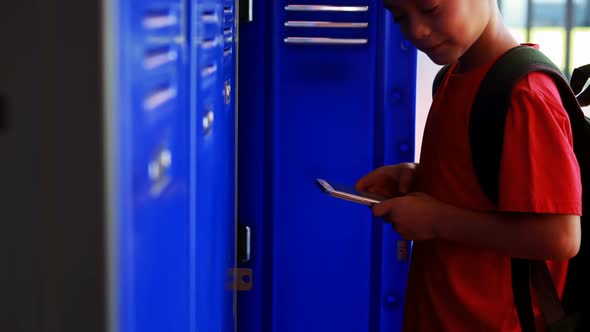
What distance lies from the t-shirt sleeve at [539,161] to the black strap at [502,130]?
0.09 feet

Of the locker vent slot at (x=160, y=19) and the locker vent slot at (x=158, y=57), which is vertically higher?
the locker vent slot at (x=160, y=19)

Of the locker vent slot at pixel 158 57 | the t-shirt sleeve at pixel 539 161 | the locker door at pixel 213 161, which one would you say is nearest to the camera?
the locker vent slot at pixel 158 57

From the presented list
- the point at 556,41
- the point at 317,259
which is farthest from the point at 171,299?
the point at 556,41

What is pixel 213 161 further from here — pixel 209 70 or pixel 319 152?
pixel 319 152

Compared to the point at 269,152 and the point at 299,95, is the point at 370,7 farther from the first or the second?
the point at 269,152

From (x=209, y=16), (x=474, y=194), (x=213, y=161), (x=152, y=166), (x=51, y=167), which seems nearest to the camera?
(x=51, y=167)

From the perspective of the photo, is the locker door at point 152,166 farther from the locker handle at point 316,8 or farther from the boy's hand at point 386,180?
the locker handle at point 316,8

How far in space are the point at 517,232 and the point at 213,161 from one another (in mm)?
460

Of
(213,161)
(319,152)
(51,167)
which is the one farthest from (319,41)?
(51,167)

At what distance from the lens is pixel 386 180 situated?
155 cm

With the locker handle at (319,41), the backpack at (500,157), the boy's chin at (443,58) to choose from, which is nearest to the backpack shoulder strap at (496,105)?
the backpack at (500,157)

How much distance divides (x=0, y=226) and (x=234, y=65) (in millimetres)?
1183

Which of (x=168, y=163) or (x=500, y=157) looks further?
(x=500, y=157)

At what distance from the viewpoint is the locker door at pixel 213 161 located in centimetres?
90
